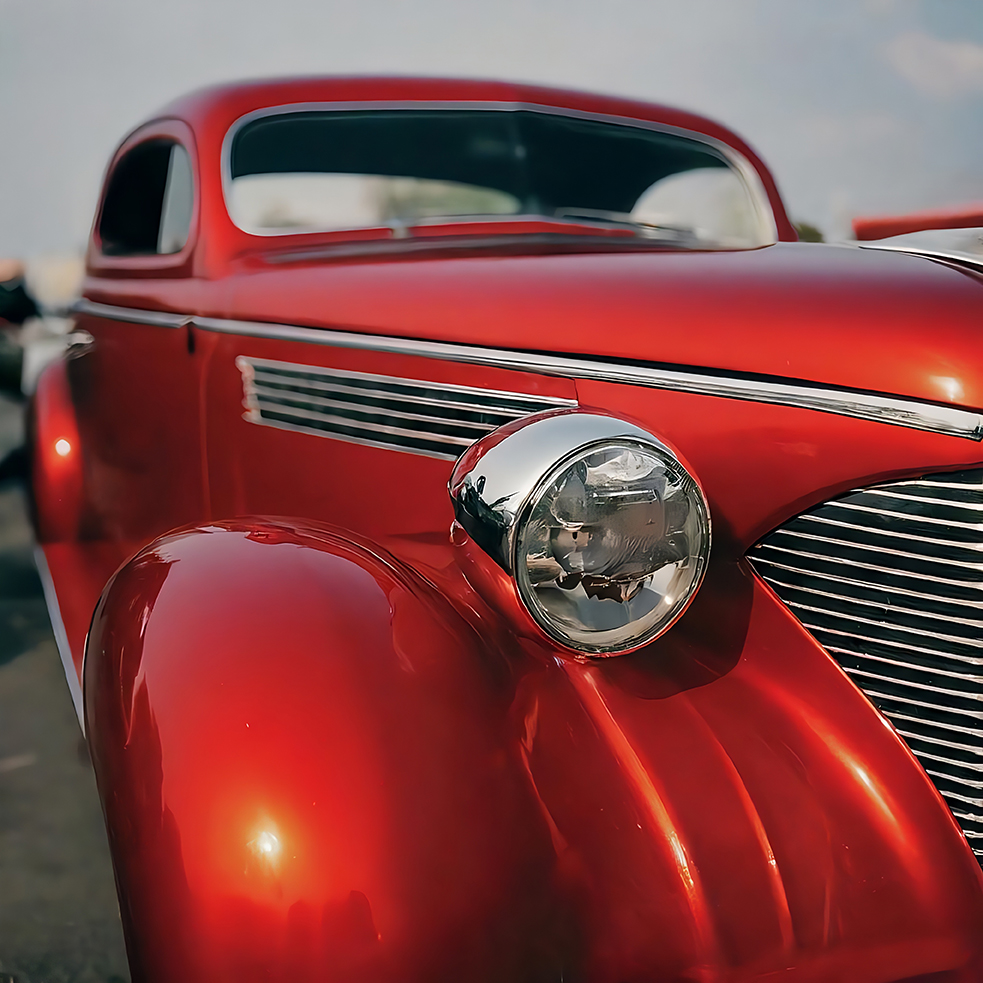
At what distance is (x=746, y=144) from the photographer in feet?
8.80

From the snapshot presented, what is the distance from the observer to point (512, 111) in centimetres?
230

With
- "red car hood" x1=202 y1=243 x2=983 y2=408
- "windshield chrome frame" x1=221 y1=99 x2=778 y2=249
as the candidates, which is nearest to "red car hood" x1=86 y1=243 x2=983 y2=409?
"red car hood" x1=202 y1=243 x2=983 y2=408

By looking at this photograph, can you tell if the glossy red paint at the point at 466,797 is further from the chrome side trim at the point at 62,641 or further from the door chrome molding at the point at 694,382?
the chrome side trim at the point at 62,641

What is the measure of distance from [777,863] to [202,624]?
0.65m

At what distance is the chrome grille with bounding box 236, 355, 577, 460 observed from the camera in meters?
1.42

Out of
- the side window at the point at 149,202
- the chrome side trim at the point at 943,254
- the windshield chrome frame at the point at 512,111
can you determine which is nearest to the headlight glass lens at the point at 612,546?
the chrome side trim at the point at 943,254

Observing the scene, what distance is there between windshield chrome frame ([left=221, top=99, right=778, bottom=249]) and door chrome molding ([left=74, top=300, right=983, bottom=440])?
56 cm

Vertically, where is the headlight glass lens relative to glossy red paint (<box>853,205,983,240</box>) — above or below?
below

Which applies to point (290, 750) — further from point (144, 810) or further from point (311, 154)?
point (311, 154)

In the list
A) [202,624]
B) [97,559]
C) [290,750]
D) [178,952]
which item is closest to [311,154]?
[97,559]

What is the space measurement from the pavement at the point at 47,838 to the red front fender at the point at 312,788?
2.60ft

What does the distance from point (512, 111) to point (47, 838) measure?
1.96 meters

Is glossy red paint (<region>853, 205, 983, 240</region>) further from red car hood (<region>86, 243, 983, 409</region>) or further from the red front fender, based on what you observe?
the red front fender

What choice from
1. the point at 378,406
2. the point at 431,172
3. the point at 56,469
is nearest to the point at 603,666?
the point at 378,406
